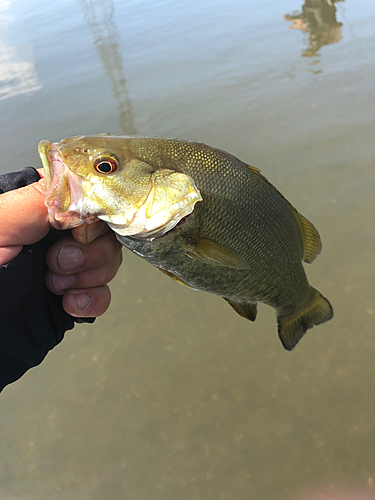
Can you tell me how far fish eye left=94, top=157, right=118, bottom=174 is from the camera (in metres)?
1.46

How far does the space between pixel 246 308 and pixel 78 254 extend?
94cm

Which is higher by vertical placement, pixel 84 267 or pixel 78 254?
pixel 78 254

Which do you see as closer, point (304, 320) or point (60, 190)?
point (60, 190)

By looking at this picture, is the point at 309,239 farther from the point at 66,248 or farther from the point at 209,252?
the point at 66,248

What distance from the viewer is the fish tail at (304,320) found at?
230cm

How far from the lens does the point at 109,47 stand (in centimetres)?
948

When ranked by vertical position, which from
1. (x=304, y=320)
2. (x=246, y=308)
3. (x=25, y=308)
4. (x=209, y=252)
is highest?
(x=209, y=252)

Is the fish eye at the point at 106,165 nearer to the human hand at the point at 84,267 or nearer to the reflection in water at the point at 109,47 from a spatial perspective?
the human hand at the point at 84,267

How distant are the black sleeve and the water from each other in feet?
5.17

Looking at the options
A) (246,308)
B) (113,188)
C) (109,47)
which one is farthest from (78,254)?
(109,47)

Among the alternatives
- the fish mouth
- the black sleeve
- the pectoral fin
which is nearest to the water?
the black sleeve

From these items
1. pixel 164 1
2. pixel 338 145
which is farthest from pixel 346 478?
pixel 164 1

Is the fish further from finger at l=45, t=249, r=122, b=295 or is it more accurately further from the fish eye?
finger at l=45, t=249, r=122, b=295

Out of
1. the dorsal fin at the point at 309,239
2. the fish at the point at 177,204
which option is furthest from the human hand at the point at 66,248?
the dorsal fin at the point at 309,239
